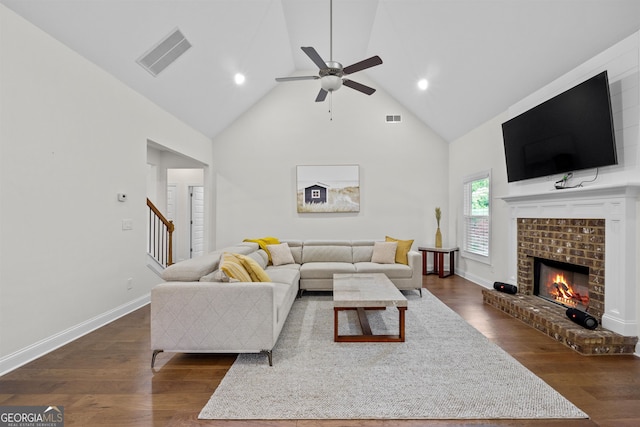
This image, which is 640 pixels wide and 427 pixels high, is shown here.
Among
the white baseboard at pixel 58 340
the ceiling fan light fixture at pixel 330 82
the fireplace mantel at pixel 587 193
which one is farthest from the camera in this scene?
the ceiling fan light fixture at pixel 330 82

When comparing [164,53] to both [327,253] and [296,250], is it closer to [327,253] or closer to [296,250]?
[296,250]

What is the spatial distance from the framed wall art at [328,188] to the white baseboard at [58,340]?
3.64 metres

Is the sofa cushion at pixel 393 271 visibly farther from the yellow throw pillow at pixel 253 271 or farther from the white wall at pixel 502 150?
the yellow throw pillow at pixel 253 271

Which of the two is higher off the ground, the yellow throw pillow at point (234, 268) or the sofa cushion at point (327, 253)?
the yellow throw pillow at point (234, 268)

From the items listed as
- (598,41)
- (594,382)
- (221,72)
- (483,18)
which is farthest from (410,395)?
(221,72)

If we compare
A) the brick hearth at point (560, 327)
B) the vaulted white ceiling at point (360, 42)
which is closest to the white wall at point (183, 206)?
the vaulted white ceiling at point (360, 42)

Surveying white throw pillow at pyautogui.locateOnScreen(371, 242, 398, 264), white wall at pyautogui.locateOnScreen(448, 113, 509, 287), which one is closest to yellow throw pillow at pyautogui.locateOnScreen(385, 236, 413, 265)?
white throw pillow at pyautogui.locateOnScreen(371, 242, 398, 264)

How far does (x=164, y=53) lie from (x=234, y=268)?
2879mm

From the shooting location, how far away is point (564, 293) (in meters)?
3.58

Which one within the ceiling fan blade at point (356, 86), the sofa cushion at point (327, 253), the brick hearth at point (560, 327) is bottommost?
the brick hearth at point (560, 327)

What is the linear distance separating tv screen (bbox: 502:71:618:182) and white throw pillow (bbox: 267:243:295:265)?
3430 millimetres

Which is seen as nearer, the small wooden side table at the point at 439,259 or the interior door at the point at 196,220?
the small wooden side table at the point at 439,259

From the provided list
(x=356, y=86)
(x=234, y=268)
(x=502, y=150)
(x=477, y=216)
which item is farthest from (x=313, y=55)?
(x=477, y=216)

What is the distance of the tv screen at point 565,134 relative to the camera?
2.84 meters
